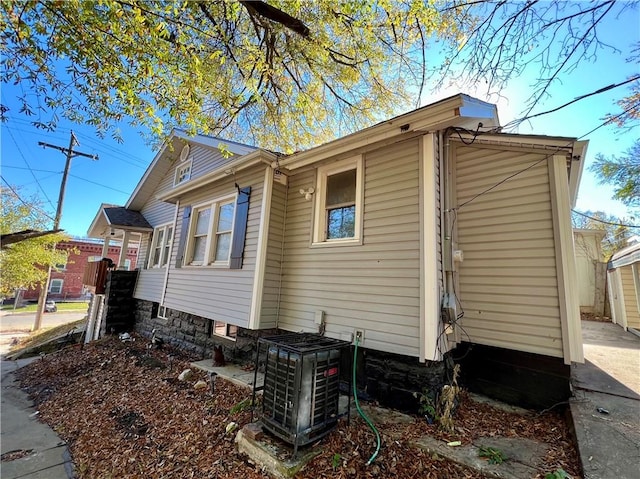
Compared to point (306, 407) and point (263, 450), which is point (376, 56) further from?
point (263, 450)

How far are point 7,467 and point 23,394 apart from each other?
162 inches

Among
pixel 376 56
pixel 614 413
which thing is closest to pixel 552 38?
pixel 376 56

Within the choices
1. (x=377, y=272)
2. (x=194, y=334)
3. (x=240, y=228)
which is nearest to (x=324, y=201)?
(x=377, y=272)

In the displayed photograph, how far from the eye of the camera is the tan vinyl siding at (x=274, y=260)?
497 centimetres

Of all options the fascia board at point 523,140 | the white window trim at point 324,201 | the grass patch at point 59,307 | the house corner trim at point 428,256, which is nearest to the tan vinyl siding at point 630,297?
the fascia board at point 523,140

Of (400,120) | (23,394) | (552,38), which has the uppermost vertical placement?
(552,38)

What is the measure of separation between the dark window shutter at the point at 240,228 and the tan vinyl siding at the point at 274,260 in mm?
609

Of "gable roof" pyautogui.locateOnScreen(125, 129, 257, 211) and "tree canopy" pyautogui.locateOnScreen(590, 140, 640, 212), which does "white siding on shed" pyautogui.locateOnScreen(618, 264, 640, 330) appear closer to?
"tree canopy" pyautogui.locateOnScreen(590, 140, 640, 212)

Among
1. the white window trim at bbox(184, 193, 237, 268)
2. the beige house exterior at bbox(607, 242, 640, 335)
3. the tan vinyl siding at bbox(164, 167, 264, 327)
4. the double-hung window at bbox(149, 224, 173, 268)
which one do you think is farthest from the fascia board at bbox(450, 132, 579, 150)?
the double-hung window at bbox(149, 224, 173, 268)

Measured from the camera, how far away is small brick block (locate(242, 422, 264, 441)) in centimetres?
294

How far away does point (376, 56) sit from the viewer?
5.34 meters

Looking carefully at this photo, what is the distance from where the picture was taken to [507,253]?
380cm

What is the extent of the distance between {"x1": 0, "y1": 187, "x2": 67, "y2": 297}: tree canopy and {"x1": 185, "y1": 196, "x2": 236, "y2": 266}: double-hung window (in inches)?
529

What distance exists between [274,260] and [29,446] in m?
4.56
